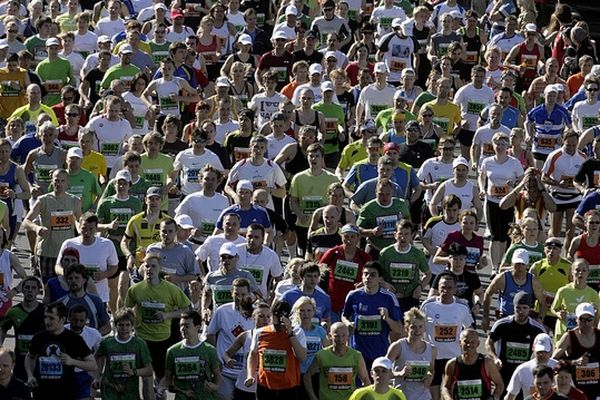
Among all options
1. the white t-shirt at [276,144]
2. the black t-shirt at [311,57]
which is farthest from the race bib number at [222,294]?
the black t-shirt at [311,57]

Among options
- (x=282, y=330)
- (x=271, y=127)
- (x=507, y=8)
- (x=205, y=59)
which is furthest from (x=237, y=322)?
(x=507, y=8)

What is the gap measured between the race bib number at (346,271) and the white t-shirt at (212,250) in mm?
901

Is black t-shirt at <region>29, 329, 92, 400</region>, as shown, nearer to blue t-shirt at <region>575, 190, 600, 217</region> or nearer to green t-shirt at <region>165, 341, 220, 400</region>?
green t-shirt at <region>165, 341, 220, 400</region>

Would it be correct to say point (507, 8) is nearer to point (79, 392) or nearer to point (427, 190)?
point (427, 190)

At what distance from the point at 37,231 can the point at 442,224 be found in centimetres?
383

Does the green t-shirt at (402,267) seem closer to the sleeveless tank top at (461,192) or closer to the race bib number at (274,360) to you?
the race bib number at (274,360)

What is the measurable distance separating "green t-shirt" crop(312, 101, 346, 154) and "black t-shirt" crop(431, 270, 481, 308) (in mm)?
4817

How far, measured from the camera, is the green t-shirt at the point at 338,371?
17.9m

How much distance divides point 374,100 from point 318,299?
7.03 metres

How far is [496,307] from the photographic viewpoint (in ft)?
71.6

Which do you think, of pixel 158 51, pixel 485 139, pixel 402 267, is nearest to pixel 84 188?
pixel 402 267

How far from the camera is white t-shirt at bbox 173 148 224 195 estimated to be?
884 inches

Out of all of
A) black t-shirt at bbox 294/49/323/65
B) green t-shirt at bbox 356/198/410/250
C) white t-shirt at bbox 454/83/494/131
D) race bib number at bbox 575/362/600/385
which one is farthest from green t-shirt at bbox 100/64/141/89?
race bib number at bbox 575/362/600/385

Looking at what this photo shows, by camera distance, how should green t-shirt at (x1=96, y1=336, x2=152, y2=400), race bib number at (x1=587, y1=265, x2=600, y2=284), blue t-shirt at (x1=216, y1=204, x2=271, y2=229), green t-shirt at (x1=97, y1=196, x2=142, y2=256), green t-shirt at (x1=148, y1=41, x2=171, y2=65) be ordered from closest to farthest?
green t-shirt at (x1=96, y1=336, x2=152, y2=400)
race bib number at (x1=587, y1=265, x2=600, y2=284)
blue t-shirt at (x1=216, y1=204, x2=271, y2=229)
green t-shirt at (x1=97, y1=196, x2=142, y2=256)
green t-shirt at (x1=148, y1=41, x2=171, y2=65)
